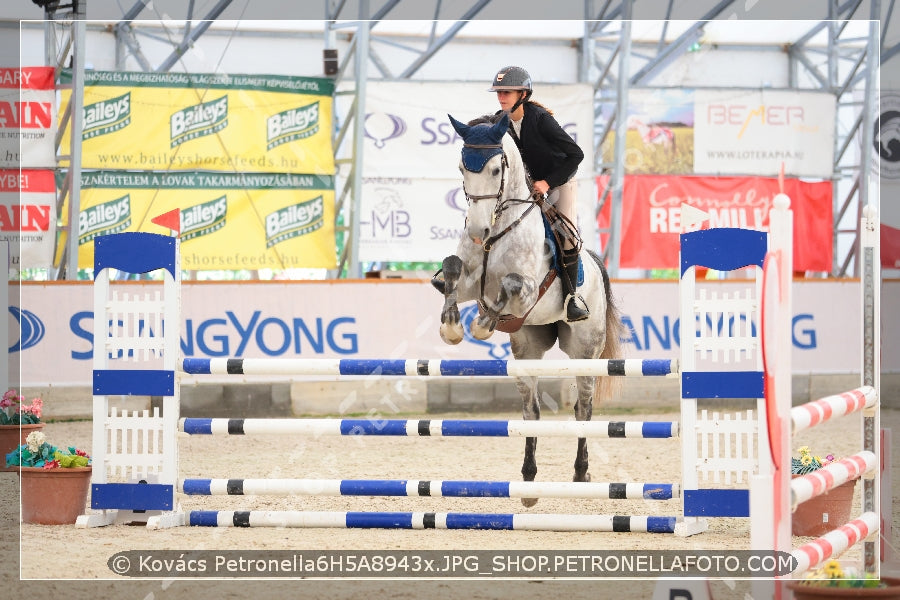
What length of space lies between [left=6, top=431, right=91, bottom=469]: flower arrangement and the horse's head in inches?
86.3

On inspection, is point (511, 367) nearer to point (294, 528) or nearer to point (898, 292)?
point (294, 528)

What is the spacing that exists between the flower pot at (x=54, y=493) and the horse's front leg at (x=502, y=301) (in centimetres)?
198

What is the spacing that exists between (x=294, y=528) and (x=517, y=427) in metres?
1.11

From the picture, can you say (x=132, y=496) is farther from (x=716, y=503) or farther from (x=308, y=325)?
(x=308, y=325)

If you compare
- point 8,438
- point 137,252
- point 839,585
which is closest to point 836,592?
point 839,585

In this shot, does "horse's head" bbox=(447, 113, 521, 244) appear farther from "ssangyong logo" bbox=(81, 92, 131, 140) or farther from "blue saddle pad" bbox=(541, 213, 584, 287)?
"ssangyong logo" bbox=(81, 92, 131, 140)

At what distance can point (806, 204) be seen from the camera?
13.1 m

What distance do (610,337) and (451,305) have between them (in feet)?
4.96

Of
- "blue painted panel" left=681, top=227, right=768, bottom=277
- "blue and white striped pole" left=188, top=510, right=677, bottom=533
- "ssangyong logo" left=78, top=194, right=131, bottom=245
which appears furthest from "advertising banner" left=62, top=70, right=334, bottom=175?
"blue painted panel" left=681, top=227, right=768, bottom=277

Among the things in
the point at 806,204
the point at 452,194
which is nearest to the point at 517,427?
the point at 452,194

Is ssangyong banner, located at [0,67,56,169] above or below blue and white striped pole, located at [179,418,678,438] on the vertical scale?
above

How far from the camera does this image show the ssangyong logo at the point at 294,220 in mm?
11289

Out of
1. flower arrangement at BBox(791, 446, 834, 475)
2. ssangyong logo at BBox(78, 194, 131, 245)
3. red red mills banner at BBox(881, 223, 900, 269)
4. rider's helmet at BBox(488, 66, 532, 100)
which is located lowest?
flower arrangement at BBox(791, 446, 834, 475)

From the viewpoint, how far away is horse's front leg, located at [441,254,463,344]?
464cm
